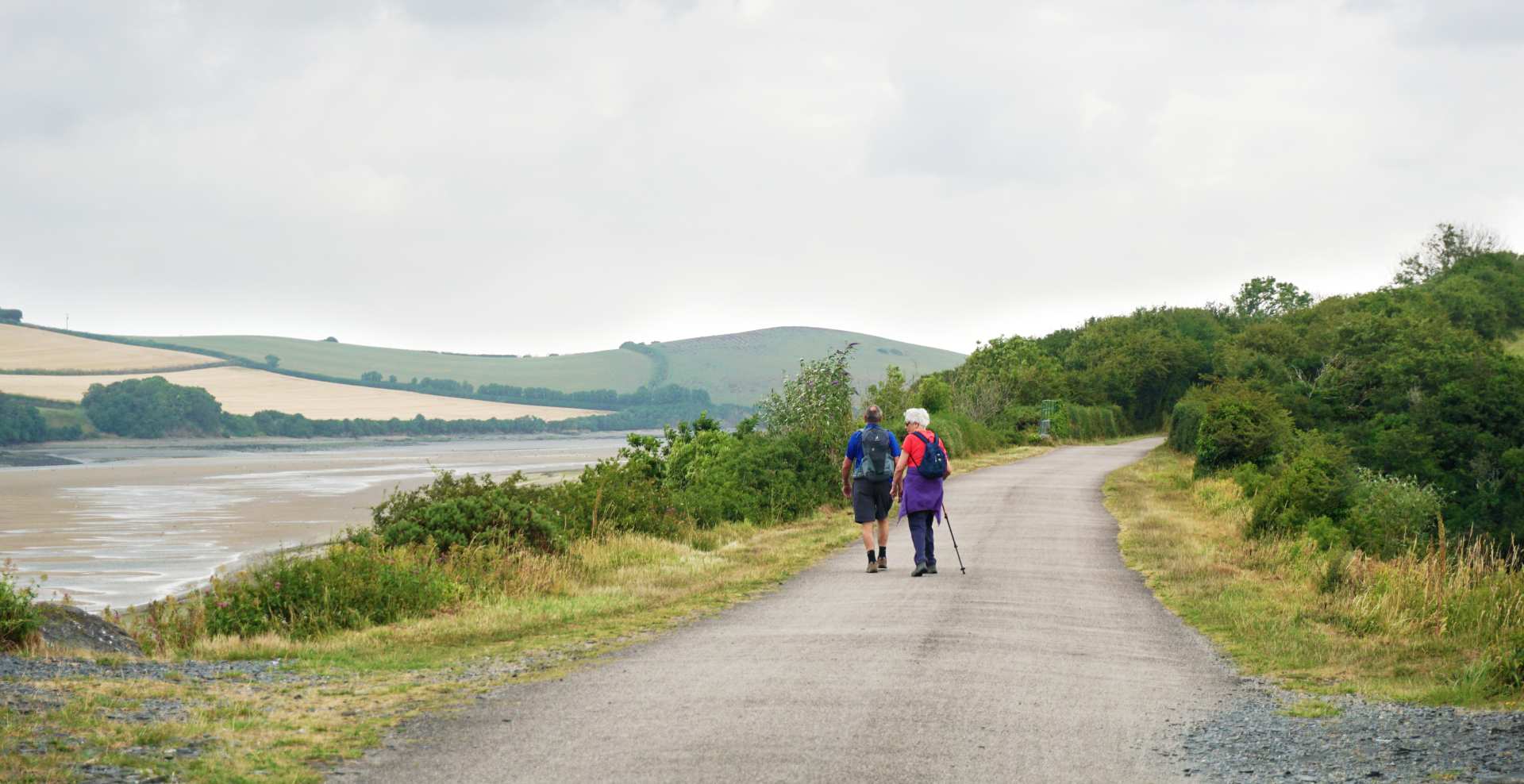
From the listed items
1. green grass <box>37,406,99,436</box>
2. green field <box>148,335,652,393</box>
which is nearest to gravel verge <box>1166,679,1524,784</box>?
green grass <box>37,406,99,436</box>

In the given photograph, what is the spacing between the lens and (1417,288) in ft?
287

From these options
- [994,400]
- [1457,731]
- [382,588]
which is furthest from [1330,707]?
[994,400]

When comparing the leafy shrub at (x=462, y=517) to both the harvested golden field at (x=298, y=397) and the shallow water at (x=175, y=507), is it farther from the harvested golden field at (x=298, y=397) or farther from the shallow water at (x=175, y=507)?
the harvested golden field at (x=298, y=397)

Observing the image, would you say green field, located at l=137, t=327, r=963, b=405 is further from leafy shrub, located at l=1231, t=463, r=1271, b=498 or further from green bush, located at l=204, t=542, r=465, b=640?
green bush, located at l=204, t=542, r=465, b=640

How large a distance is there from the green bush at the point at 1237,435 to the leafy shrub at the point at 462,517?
20.7 meters

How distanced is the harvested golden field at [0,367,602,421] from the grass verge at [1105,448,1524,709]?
96821 mm

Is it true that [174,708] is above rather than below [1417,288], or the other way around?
below

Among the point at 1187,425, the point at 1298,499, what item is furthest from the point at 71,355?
the point at 1298,499

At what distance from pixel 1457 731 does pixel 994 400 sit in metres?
50.8

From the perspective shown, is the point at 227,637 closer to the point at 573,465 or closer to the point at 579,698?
the point at 579,698

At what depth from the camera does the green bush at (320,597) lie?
471 inches

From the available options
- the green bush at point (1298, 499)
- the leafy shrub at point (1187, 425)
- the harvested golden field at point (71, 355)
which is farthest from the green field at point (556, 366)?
the green bush at point (1298, 499)

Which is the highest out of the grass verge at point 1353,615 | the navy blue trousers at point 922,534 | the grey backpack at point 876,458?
the grey backpack at point 876,458

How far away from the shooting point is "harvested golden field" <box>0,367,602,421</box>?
100 metres
